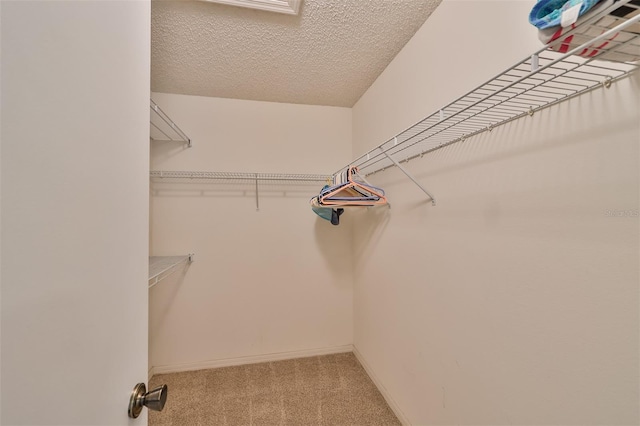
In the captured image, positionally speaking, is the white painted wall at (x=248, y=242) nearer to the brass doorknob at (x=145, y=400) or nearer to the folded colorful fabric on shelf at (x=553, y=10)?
the brass doorknob at (x=145, y=400)

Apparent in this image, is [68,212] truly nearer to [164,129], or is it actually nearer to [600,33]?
[600,33]

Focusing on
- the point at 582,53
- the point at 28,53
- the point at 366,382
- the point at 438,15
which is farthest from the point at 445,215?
the point at 366,382

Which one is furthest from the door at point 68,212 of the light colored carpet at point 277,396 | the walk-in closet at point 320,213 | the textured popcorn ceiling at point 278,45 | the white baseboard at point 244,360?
the white baseboard at point 244,360

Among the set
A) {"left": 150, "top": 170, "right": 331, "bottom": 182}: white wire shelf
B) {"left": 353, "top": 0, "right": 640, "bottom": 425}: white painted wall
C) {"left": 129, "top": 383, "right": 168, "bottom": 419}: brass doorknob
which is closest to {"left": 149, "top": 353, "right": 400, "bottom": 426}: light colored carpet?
{"left": 353, "top": 0, "right": 640, "bottom": 425}: white painted wall

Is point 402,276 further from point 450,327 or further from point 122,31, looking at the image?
point 122,31

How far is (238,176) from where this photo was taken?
221cm

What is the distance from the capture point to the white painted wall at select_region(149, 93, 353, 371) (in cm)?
217

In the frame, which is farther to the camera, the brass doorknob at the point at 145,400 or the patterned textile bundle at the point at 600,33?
the brass doorknob at the point at 145,400

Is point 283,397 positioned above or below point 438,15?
below

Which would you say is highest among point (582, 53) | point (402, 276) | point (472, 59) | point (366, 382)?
point (472, 59)

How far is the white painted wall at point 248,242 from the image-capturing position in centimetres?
217

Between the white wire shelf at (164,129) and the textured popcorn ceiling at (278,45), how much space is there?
40cm

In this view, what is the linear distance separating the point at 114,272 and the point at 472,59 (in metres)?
1.46

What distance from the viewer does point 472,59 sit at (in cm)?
110
